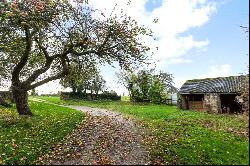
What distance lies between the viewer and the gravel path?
63.2 ft

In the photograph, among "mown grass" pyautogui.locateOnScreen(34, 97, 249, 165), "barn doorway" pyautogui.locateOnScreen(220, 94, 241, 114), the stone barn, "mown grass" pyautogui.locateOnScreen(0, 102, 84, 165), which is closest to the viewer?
"mown grass" pyautogui.locateOnScreen(34, 97, 249, 165)

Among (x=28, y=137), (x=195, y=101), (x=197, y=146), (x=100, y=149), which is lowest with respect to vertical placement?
(x=100, y=149)

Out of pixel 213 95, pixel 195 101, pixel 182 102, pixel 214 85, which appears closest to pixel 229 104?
pixel 213 95

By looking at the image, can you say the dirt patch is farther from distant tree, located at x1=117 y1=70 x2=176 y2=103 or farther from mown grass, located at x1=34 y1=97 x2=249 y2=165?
distant tree, located at x1=117 y1=70 x2=176 y2=103

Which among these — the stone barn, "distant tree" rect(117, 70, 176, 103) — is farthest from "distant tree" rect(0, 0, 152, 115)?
"distant tree" rect(117, 70, 176, 103)

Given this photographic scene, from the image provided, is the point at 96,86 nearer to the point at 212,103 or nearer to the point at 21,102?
the point at 212,103

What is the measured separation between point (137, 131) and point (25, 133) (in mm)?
8465

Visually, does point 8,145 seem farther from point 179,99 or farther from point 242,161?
point 179,99

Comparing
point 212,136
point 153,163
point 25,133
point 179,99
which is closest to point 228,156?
point 153,163

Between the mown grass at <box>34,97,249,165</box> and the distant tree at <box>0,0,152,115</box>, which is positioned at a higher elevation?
the distant tree at <box>0,0,152,115</box>

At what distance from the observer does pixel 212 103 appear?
187 feet

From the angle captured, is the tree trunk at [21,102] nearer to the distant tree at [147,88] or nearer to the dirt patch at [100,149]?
the dirt patch at [100,149]

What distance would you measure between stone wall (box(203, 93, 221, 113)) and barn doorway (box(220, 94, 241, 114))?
791 millimetres

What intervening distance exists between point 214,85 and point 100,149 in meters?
41.6
